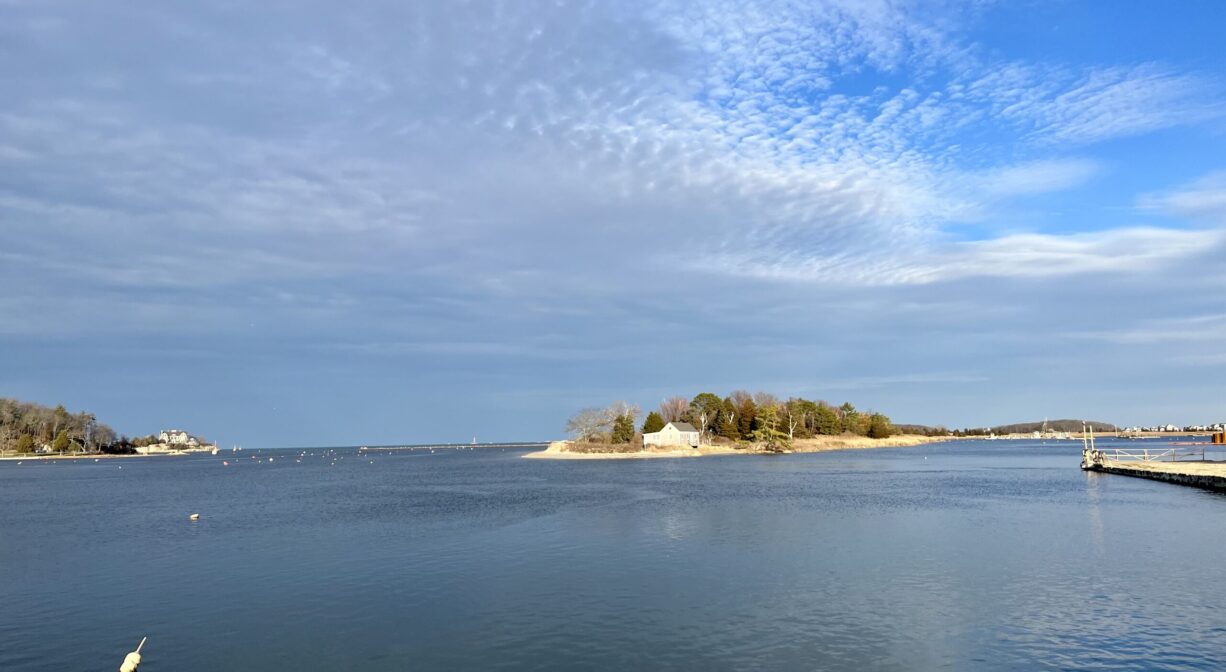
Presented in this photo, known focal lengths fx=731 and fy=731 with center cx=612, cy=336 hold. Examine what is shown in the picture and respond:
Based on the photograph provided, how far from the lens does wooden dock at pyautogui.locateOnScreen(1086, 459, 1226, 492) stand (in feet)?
193

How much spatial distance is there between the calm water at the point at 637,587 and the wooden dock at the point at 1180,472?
3609 mm

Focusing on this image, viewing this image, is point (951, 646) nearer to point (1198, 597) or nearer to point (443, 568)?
point (1198, 597)

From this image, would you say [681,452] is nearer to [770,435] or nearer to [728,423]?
[770,435]

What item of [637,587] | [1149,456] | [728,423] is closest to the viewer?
[637,587]

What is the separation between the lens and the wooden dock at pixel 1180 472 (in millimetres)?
58691

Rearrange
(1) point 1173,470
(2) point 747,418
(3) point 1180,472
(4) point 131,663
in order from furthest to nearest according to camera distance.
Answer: (2) point 747,418
(1) point 1173,470
(3) point 1180,472
(4) point 131,663

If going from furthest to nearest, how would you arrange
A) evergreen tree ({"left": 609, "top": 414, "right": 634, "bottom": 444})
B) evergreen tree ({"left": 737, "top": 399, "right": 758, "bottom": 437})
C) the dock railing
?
evergreen tree ({"left": 737, "top": 399, "right": 758, "bottom": 437}) → evergreen tree ({"left": 609, "top": 414, "right": 634, "bottom": 444}) → the dock railing

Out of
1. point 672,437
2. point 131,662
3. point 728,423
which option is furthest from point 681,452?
point 131,662

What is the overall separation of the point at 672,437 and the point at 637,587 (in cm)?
14274

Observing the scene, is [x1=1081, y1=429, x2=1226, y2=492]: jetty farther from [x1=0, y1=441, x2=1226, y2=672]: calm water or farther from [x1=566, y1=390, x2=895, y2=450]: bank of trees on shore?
[x1=566, y1=390, x2=895, y2=450]: bank of trees on shore

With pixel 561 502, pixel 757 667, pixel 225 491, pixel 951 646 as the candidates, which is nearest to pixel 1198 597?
pixel 951 646

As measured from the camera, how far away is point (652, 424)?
574 ft

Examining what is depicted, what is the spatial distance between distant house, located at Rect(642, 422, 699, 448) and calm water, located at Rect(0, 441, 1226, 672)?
112 m

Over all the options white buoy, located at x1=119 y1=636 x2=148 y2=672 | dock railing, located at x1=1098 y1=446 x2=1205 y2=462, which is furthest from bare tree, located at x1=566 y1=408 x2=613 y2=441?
white buoy, located at x1=119 y1=636 x2=148 y2=672
